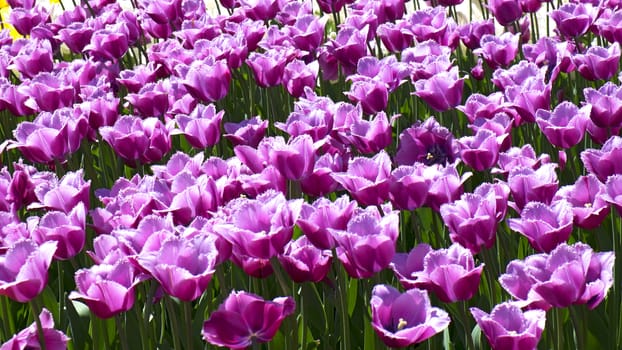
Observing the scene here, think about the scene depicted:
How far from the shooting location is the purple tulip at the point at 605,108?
9.87ft

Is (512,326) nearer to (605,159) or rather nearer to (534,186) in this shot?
(534,186)

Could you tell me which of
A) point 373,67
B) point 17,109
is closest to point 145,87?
point 17,109

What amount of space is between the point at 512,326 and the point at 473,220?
0.36 meters

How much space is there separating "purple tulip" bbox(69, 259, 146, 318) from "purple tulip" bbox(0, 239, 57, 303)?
0.25 feet

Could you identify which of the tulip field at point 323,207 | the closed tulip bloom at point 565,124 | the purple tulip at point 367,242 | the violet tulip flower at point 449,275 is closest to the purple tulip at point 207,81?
the tulip field at point 323,207

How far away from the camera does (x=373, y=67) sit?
3758mm

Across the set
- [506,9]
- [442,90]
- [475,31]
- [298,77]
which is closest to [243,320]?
[442,90]

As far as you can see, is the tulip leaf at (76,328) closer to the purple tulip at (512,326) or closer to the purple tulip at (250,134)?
the purple tulip at (250,134)

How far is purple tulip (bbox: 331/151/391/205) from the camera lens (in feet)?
8.34

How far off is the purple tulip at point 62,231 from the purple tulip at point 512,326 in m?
0.97

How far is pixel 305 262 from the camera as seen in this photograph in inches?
90.1

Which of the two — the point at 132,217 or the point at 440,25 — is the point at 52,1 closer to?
the point at 440,25

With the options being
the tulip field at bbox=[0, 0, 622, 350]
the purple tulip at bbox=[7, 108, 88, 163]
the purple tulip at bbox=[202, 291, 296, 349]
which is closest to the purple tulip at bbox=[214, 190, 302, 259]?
the tulip field at bbox=[0, 0, 622, 350]

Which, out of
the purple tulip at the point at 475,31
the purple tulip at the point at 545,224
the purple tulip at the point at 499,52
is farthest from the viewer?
the purple tulip at the point at 475,31
